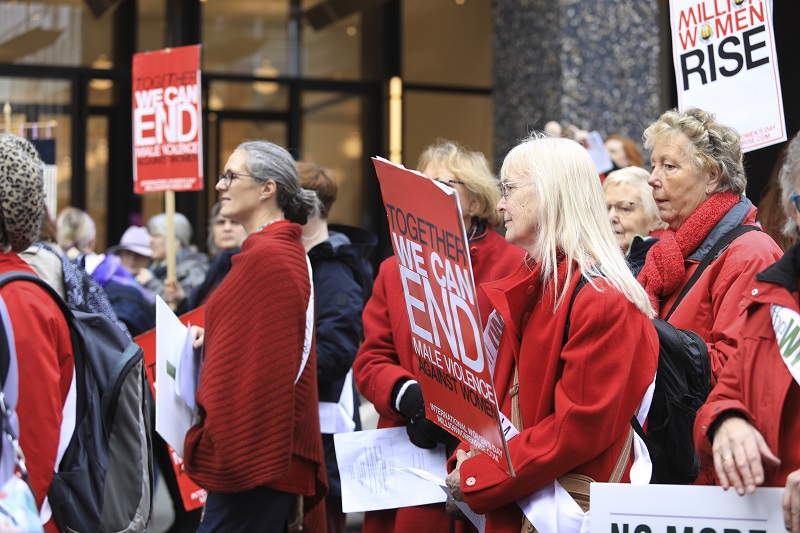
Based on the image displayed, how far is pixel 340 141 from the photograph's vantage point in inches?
546

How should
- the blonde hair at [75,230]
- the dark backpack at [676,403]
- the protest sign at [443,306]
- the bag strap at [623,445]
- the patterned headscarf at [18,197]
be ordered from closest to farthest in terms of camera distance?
the protest sign at [443,306], the patterned headscarf at [18,197], the bag strap at [623,445], the dark backpack at [676,403], the blonde hair at [75,230]

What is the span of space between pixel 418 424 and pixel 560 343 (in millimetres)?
1195

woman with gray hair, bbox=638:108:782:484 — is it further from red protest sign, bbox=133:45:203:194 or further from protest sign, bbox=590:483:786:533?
red protest sign, bbox=133:45:203:194

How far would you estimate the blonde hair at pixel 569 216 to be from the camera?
328 cm

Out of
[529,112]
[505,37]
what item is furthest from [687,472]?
[505,37]

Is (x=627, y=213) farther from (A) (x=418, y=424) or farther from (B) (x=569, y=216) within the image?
(B) (x=569, y=216)

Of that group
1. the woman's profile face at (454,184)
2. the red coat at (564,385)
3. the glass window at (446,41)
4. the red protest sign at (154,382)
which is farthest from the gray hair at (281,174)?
the glass window at (446,41)

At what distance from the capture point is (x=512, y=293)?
3318mm

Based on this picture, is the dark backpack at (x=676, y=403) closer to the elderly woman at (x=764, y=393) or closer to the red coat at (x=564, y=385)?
the red coat at (x=564, y=385)

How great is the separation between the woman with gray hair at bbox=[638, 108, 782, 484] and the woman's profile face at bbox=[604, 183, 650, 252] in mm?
1214

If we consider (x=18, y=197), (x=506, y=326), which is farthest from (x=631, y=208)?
(x=18, y=197)

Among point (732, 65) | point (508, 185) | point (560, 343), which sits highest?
point (732, 65)

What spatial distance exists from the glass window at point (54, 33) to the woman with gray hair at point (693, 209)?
10115 millimetres

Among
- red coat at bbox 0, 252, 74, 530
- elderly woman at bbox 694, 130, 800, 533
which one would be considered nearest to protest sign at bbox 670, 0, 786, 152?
elderly woman at bbox 694, 130, 800, 533
